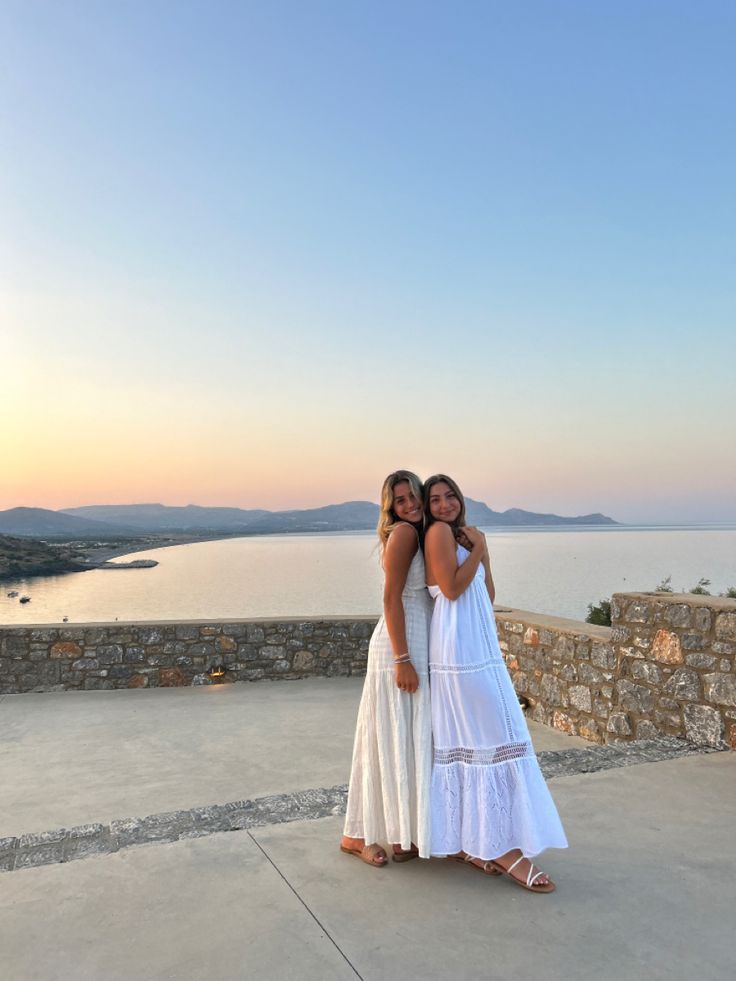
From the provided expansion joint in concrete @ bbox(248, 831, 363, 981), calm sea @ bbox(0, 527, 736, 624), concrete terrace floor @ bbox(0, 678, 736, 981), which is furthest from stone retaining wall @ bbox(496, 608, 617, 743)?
calm sea @ bbox(0, 527, 736, 624)

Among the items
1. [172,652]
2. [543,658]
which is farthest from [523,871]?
[172,652]

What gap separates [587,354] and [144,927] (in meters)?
15.6

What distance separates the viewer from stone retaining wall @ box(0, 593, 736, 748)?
3885mm

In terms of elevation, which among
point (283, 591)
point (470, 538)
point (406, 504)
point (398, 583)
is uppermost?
point (406, 504)

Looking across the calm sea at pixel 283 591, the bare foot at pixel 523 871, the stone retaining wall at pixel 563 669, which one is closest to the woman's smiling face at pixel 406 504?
the bare foot at pixel 523 871

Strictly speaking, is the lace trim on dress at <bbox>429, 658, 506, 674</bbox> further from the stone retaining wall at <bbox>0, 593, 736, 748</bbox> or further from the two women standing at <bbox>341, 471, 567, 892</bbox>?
the stone retaining wall at <bbox>0, 593, 736, 748</bbox>

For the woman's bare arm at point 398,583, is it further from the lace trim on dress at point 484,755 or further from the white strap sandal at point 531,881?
the white strap sandal at point 531,881

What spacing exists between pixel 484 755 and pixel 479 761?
0.03m

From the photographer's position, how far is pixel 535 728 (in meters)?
5.42

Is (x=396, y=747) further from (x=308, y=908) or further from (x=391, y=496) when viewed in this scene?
(x=391, y=496)

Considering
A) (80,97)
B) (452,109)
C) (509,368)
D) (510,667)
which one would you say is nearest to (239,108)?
(80,97)

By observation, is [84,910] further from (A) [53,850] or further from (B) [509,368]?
(B) [509,368]

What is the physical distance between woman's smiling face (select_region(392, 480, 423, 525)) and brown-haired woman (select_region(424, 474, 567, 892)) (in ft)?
0.39

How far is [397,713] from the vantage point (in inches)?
94.4
